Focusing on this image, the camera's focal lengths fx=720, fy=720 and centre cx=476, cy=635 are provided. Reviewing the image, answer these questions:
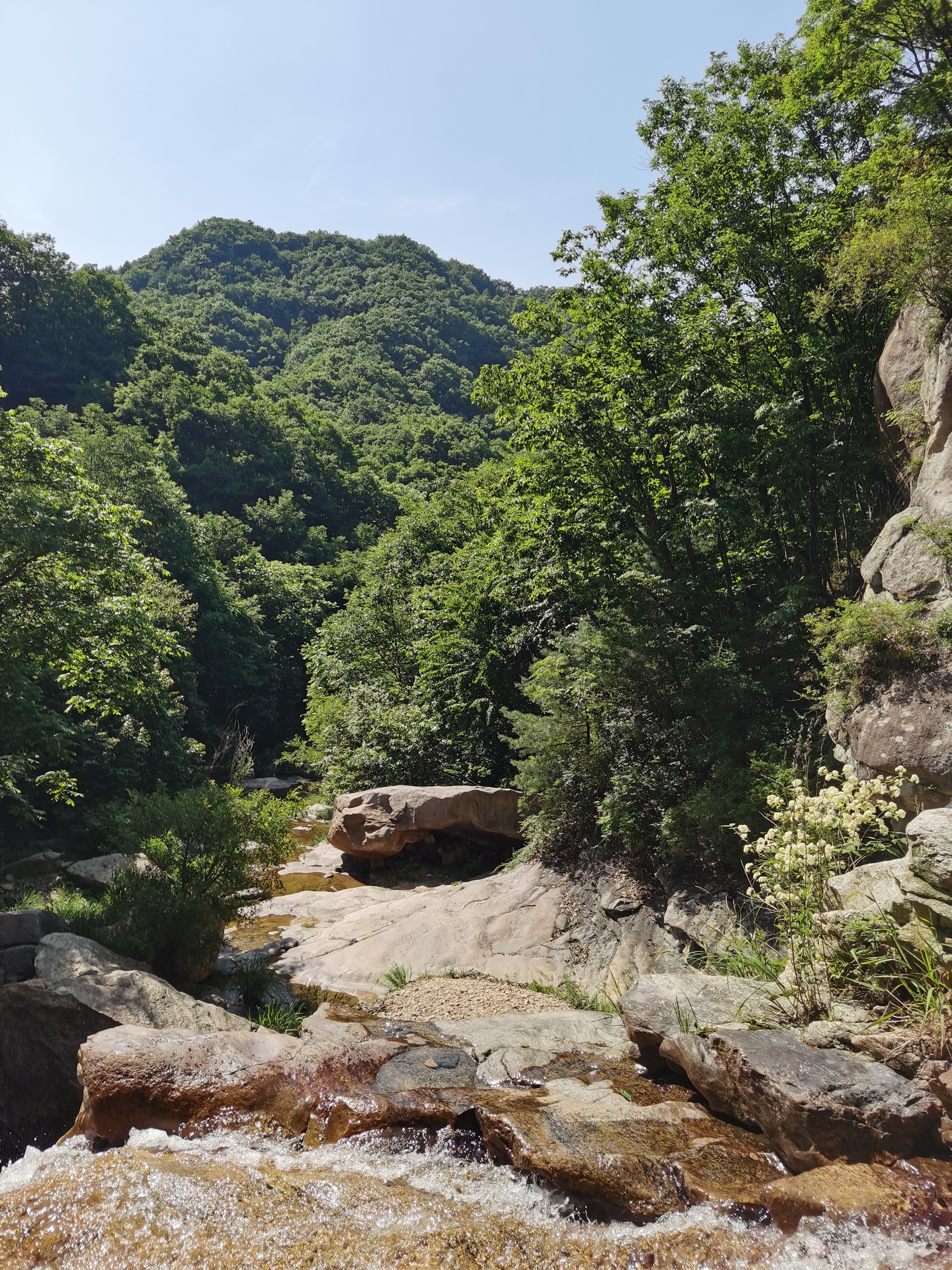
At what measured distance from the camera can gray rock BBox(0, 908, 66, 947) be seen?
8258 mm

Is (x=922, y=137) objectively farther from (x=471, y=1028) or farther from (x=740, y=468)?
(x=471, y=1028)

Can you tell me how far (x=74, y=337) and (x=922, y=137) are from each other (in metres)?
46.0

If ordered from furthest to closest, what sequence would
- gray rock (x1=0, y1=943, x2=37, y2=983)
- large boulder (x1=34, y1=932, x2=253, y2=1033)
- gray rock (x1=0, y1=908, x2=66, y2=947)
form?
gray rock (x1=0, y1=908, x2=66, y2=947) → gray rock (x1=0, y1=943, x2=37, y2=983) → large boulder (x1=34, y1=932, x2=253, y2=1033)

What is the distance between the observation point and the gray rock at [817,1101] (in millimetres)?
3826

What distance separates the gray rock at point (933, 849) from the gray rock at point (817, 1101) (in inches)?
45.1

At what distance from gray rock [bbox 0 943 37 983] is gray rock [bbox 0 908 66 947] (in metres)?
0.31

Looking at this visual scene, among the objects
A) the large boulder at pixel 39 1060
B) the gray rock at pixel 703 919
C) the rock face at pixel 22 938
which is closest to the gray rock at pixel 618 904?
the gray rock at pixel 703 919

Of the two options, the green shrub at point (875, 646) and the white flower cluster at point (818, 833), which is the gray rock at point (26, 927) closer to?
the white flower cluster at point (818, 833)

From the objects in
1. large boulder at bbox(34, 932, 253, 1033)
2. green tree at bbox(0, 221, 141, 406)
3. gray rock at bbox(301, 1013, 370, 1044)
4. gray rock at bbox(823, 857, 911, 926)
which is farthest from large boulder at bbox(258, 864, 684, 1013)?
green tree at bbox(0, 221, 141, 406)

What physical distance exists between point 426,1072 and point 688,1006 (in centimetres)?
204

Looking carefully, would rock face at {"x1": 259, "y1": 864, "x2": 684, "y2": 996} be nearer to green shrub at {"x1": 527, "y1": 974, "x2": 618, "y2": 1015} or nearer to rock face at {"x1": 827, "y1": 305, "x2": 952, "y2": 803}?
green shrub at {"x1": 527, "y1": 974, "x2": 618, "y2": 1015}

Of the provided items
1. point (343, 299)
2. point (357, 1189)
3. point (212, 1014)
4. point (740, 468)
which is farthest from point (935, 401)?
Result: point (343, 299)

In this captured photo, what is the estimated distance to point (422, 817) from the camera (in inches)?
536

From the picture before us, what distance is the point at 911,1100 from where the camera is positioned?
12.7ft
